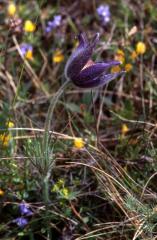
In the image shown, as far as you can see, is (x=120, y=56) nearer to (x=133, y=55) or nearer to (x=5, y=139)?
(x=133, y=55)

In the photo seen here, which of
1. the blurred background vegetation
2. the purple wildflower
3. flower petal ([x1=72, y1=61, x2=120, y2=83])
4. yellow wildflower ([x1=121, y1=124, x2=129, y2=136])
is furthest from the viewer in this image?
the purple wildflower

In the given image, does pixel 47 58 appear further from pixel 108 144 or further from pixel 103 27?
pixel 108 144

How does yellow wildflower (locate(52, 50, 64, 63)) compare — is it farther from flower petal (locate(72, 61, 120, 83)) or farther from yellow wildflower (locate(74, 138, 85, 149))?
flower petal (locate(72, 61, 120, 83))

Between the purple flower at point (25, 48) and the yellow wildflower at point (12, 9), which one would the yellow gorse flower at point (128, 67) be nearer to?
the purple flower at point (25, 48)

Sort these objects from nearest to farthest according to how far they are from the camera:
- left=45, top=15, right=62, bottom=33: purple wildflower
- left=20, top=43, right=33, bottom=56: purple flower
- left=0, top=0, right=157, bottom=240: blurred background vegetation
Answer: left=0, top=0, right=157, bottom=240: blurred background vegetation < left=20, top=43, right=33, bottom=56: purple flower < left=45, top=15, right=62, bottom=33: purple wildflower


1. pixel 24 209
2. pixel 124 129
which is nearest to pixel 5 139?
pixel 24 209

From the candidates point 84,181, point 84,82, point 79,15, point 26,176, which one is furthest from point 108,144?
point 79,15

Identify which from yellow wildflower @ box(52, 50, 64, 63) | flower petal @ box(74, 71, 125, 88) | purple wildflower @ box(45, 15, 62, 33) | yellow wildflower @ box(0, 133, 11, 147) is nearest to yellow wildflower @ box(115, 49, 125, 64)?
yellow wildflower @ box(52, 50, 64, 63)

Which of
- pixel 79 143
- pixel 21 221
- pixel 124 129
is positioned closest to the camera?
pixel 21 221
